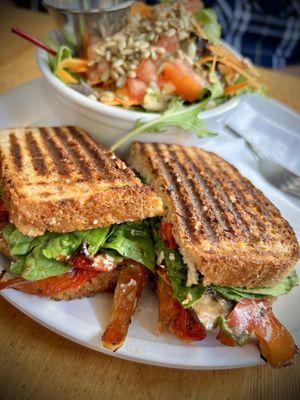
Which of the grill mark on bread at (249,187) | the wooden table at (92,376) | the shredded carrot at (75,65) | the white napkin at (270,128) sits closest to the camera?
the wooden table at (92,376)

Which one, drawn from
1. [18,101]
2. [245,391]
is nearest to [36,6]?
[18,101]

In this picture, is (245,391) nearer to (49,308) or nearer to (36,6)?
(49,308)

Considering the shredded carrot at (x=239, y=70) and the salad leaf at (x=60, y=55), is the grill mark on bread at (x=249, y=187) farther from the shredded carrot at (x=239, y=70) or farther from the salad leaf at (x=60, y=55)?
the salad leaf at (x=60, y=55)

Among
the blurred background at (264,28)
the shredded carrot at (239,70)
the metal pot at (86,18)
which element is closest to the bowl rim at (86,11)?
the metal pot at (86,18)

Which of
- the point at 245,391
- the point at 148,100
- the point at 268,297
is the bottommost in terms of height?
the point at 245,391

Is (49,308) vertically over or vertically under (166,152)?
under

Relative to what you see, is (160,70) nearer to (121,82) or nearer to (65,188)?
(121,82)
